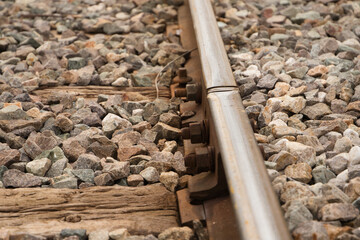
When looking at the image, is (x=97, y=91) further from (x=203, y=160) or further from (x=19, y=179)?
(x=203, y=160)

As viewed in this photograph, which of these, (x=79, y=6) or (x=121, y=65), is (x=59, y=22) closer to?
(x=79, y=6)

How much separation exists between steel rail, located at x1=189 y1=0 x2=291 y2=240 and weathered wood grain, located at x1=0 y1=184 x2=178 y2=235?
1.44 ft

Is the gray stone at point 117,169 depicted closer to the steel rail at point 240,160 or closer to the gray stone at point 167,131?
the gray stone at point 167,131

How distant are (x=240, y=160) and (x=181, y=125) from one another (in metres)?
1.10

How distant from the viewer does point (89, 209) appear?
250 centimetres

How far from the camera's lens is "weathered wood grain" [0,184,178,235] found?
2.37 meters

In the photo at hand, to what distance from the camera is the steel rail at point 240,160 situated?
6.04 ft

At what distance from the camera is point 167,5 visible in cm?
512

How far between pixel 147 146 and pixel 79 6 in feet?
8.48

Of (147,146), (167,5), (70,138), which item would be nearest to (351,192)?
(147,146)

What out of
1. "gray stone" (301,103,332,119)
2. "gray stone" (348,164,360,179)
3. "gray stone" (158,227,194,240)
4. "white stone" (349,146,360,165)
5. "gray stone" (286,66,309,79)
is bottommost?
"gray stone" (286,66,309,79)

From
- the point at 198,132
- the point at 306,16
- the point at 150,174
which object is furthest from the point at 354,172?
the point at 306,16

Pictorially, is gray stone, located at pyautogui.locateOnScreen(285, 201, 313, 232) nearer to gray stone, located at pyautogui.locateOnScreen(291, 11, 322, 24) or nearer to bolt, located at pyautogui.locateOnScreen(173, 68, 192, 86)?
bolt, located at pyautogui.locateOnScreen(173, 68, 192, 86)

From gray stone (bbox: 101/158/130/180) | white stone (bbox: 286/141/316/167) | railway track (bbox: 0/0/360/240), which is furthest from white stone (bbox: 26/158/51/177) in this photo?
white stone (bbox: 286/141/316/167)
